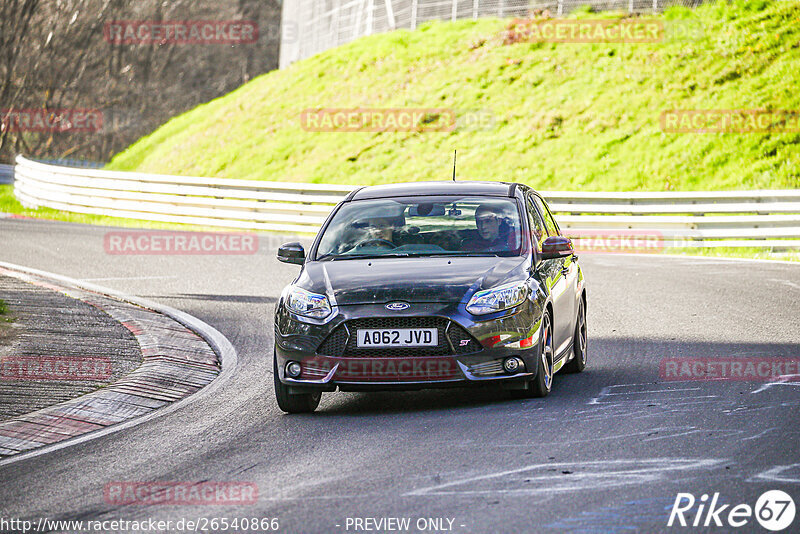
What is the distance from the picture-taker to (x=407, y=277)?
7.74 metres

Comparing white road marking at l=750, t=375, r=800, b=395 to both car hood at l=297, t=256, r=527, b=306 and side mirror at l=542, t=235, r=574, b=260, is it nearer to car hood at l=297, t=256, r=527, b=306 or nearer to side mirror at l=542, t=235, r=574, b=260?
side mirror at l=542, t=235, r=574, b=260

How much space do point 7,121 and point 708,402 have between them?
195ft

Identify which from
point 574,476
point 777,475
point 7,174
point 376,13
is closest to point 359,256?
point 574,476

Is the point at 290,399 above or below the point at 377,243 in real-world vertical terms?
below

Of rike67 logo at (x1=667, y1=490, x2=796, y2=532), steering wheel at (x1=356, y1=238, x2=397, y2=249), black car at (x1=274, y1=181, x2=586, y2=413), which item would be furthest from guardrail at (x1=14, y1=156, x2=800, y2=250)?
rike67 logo at (x1=667, y1=490, x2=796, y2=532)

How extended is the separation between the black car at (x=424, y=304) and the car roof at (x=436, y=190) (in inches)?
4.1

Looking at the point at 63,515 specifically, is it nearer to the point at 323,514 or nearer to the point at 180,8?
the point at 323,514

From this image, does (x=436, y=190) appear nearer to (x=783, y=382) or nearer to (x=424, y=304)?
(x=424, y=304)

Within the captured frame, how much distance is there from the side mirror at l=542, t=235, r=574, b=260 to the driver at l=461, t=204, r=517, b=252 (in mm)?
232

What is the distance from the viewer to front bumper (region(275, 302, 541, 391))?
24.5 feet

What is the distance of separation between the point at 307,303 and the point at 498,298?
1290 mm

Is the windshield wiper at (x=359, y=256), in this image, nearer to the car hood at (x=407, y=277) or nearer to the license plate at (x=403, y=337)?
the car hood at (x=407, y=277)

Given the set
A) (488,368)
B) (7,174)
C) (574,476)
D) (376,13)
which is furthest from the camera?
(376,13)

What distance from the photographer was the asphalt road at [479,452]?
5.34m
